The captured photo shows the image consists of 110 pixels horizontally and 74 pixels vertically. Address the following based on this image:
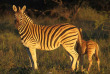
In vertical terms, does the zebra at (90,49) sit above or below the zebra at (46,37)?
below

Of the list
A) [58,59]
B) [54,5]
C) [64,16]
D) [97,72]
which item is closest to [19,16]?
[58,59]

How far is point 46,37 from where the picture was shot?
19.0ft

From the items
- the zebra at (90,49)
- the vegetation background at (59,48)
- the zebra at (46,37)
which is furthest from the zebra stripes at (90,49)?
the vegetation background at (59,48)

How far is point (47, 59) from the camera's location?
21.7 ft

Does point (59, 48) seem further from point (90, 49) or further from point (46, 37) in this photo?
point (90, 49)

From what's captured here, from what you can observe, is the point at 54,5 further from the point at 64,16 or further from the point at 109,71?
the point at 109,71

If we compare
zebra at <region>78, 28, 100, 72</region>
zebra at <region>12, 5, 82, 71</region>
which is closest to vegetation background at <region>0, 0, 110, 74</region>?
zebra at <region>78, 28, 100, 72</region>

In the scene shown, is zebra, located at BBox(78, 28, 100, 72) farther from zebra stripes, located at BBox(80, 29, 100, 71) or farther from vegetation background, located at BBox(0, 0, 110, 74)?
vegetation background, located at BBox(0, 0, 110, 74)

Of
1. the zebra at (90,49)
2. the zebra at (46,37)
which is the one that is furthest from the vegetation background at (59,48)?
the zebra at (46,37)

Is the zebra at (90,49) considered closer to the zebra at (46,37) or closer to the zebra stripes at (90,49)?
the zebra stripes at (90,49)

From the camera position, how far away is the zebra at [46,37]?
559 cm

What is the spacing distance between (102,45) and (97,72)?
2.81 metres

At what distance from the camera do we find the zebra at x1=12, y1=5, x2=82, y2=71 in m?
5.59

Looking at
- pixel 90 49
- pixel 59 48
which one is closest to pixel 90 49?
pixel 90 49
